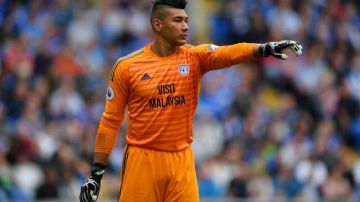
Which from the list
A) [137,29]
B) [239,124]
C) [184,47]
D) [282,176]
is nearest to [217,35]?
[137,29]

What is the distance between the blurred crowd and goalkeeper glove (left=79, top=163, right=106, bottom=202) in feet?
16.8

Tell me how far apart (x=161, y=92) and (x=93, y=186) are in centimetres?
106

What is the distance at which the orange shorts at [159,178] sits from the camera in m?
9.42

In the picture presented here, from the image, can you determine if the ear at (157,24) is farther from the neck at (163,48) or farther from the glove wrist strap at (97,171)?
the glove wrist strap at (97,171)

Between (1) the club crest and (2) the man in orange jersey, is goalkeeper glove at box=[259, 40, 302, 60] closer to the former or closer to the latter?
(2) the man in orange jersey

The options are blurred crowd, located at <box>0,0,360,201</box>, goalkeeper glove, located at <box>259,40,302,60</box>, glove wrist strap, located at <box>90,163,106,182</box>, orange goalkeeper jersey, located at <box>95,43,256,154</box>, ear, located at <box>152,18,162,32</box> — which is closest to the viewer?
goalkeeper glove, located at <box>259,40,302,60</box>

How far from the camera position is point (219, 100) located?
1744 cm

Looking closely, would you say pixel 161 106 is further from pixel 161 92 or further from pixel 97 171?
pixel 97 171

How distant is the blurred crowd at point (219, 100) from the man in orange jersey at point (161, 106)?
17.7 ft

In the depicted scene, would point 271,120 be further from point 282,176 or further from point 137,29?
point 137,29

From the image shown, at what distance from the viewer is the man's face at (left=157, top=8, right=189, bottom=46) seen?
9430 millimetres

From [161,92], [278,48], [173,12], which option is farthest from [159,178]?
[278,48]

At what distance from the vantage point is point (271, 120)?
675 inches

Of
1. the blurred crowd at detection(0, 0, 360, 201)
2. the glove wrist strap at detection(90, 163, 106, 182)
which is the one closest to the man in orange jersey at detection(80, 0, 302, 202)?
the glove wrist strap at detection(90, 163, 106, 182)
